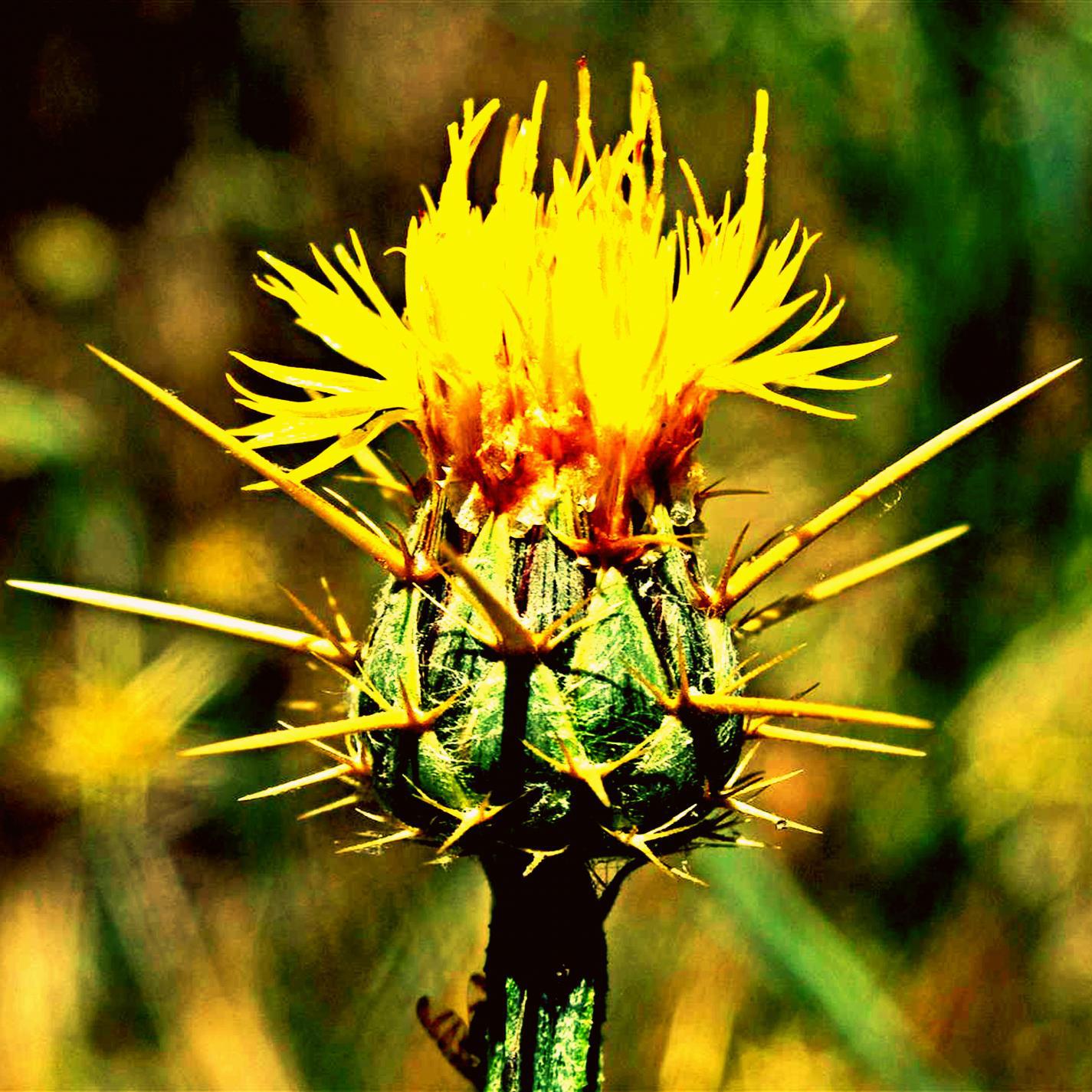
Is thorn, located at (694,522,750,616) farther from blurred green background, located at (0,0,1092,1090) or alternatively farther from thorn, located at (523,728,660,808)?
blurred green background, located at (0,0,1092,1090)

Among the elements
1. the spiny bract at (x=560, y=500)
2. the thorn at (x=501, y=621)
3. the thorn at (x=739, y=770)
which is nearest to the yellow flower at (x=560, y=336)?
the spiny bract at (x=560, y=500)

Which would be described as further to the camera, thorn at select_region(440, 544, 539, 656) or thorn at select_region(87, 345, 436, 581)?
thorn at select_region(87, 345, 436, 581)

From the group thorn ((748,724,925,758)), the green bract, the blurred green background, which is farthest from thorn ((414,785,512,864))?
the blurred green background

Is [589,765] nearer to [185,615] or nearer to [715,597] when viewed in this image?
[715,597]

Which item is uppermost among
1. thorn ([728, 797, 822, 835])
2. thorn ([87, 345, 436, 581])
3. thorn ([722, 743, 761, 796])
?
thorn ([87, 345, 436, 581])

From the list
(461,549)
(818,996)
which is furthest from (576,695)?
(818,996)

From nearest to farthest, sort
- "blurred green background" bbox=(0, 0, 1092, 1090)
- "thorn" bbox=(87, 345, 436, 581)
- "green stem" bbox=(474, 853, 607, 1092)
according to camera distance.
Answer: "thorn" bbox=(87, 345, 436, 581), "green stem" bbox=(474, 853, 607, 1092), "blurred green background" bbox=(0, 0, 1092, 1090)
